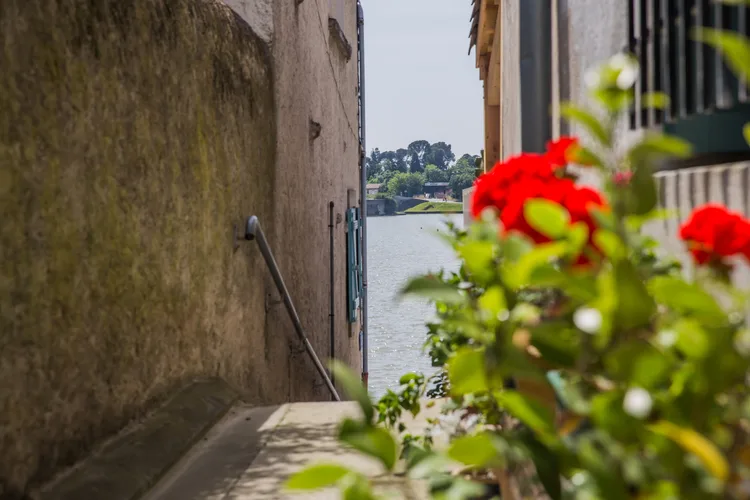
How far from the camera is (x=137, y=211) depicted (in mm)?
4289

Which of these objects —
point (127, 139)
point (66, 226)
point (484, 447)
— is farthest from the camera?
point (127, 139)

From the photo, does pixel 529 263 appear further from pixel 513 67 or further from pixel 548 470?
pixel 513 67

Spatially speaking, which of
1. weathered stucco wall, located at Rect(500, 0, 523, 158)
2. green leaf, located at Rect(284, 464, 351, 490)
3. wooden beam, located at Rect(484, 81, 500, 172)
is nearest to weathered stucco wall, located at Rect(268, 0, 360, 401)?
wooden beam, located at Rect(484, 81, 500, 172)

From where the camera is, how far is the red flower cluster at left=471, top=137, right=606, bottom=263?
1.33 metres

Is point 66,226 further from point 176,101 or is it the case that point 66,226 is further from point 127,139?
point 176,101

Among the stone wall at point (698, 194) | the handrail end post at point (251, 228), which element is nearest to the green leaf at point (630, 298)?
the stone wall at point (698, 194)

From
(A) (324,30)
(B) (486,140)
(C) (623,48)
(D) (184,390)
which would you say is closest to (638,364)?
(C) (623,48)

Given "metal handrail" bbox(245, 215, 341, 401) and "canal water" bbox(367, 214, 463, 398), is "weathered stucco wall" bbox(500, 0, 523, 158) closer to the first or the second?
"canal water" bbox(367, 214, 463, 398)

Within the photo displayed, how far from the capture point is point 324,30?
1058 cm

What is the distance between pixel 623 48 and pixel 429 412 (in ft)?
7.08

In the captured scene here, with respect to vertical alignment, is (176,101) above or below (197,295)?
above

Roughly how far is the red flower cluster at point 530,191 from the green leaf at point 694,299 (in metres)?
0.30

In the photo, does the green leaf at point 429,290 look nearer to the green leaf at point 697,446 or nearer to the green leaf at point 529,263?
the green leaf at point 529,263

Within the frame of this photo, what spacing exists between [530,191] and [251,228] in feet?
16.3
